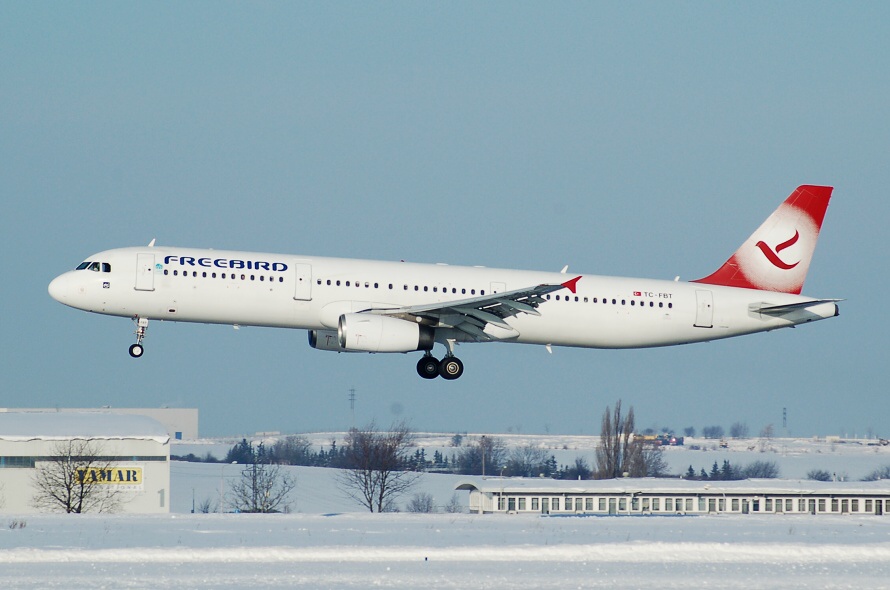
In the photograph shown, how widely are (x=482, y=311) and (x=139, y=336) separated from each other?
39.8ft

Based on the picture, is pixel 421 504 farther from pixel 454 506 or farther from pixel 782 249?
pixel 782 249

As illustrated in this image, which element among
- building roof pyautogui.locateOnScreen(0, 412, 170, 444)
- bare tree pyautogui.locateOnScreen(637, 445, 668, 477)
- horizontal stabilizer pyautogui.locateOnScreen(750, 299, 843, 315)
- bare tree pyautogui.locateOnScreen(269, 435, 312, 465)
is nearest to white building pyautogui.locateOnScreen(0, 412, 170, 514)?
building roof pyautogui.locateOnScreen(0, 412, 170, 444)

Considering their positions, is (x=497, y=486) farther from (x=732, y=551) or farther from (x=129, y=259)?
(x=732, y=551)

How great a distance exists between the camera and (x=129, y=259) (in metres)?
43.7


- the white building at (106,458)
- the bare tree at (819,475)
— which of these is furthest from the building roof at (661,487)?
the bare tree at (819,475)

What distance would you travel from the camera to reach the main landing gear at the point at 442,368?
47219mm

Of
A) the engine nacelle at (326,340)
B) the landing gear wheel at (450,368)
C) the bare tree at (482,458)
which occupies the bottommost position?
the bare tree at (482,458)

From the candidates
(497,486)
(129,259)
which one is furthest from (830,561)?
(497,486)

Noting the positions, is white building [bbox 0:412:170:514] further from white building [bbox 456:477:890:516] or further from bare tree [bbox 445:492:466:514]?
bare tree [bbox 445:492:466:514]

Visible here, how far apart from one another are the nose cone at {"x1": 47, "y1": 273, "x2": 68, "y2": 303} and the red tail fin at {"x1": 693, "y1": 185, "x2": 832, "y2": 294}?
979 inches

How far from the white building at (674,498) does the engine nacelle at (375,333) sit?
30479 millimetres

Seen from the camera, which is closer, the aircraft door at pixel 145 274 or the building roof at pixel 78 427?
the aircraft door at pixel 145 274

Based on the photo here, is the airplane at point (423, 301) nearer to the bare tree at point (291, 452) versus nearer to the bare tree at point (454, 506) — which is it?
the bare tree at point (454, 506)

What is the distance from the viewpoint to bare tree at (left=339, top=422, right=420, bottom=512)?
86.7 metres
